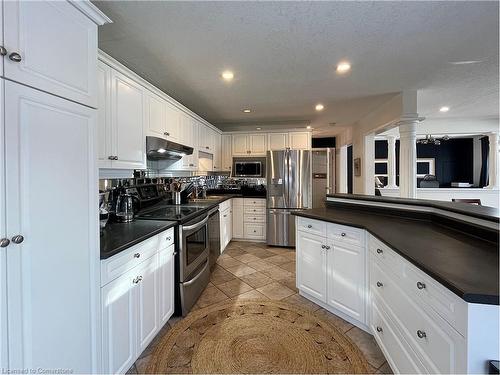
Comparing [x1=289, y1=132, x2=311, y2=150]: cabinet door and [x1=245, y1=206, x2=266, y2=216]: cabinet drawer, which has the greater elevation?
[x1=289, y1=132, x2=311, y2=150]: cabinet door

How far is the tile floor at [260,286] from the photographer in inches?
71.2

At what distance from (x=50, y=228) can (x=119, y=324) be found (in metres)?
0.76

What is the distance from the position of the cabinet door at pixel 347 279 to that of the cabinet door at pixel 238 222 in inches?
107

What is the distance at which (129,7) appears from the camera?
5.24 ft

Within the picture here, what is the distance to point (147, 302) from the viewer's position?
1.76 metres

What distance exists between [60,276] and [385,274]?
192cm

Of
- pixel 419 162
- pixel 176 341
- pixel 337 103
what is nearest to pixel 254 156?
pixel 337 103

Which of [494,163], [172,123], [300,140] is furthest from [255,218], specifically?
[494,163]

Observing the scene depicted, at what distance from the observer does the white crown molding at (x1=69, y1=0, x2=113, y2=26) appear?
125 cm

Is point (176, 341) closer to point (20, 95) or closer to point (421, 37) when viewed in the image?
point (20, 95)

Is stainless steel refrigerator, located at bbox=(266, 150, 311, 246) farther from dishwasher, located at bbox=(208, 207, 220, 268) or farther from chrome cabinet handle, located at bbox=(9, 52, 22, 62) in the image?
chrome cabinet handle, located at bbox=(9, 52, 22, 62)

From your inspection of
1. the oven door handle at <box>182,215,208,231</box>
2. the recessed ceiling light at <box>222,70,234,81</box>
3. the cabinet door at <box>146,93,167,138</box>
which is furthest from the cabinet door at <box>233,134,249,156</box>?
the oven door handle at <box>182,215,208,231</box>

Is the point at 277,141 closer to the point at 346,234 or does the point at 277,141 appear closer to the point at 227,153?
the point at 227,153

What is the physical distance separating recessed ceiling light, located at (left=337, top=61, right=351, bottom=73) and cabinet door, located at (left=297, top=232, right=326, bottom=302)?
1778 mm
